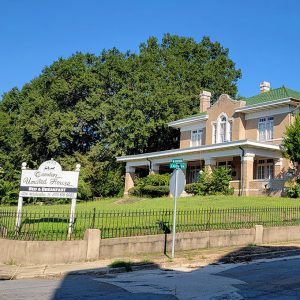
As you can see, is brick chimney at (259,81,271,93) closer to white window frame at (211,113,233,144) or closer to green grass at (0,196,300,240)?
white window frame at (211,113,233,144)

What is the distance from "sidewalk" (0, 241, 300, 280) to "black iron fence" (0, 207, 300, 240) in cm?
102

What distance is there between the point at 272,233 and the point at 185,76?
35.9m

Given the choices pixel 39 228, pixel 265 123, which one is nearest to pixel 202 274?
pixel 39 228

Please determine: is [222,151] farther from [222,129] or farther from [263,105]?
[222,129]

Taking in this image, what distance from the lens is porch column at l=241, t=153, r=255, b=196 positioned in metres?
33.8

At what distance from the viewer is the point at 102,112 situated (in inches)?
1839

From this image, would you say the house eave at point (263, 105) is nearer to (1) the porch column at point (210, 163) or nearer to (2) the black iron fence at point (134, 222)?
(1) the porch column at point (210, 163)

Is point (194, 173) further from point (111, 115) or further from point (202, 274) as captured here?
point (202, 274)

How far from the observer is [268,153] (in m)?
34.8

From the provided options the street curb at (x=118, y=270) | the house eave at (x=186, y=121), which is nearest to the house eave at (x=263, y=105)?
the house eave at (x=186, y=121)

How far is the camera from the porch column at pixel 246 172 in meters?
33.8

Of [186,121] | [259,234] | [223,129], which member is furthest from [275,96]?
[259,234]

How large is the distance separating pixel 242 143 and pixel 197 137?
1116cm

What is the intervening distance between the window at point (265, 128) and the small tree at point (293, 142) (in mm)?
3974
